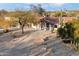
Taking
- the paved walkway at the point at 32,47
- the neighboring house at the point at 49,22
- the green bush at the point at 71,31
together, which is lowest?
the paved walkway at the point at 32,47

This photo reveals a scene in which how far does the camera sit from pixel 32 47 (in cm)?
1255

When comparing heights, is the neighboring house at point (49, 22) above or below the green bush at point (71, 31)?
above

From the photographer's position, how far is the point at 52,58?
41.1ft

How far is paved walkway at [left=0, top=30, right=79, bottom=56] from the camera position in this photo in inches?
493

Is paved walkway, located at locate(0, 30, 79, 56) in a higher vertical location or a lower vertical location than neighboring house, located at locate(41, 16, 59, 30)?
lower

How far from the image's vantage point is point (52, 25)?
1254cm

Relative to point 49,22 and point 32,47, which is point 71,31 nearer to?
point 49,22

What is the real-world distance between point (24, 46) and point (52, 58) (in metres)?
0.29

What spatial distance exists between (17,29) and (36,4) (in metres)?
0.30

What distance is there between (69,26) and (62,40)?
0.15 metres

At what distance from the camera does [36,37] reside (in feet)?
41.2

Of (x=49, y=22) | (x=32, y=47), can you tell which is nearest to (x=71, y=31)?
(x=49, y=22)

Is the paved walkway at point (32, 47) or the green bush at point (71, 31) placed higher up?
the green bush at point (71, 31)

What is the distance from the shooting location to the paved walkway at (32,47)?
12531 millimetres
